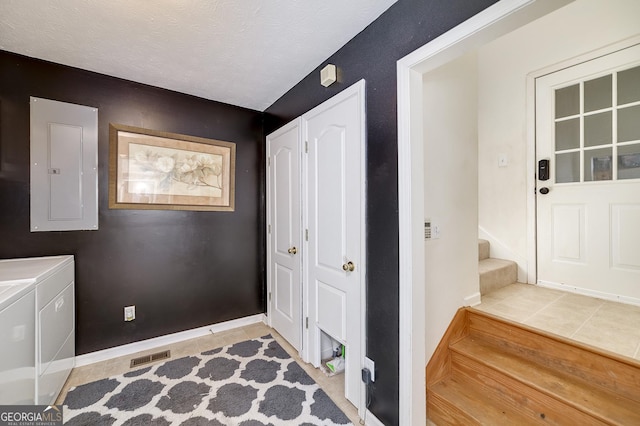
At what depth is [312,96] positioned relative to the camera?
218cm

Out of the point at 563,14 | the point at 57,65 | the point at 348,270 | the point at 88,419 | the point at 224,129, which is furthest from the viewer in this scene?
the point at 224,129

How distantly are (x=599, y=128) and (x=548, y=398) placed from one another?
230 cm

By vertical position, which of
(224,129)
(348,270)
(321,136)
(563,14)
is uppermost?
(563,14)

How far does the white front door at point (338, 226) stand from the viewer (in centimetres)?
168

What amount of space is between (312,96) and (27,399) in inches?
103

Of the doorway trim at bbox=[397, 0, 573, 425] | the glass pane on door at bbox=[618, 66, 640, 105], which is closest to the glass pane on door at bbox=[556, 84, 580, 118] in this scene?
the glass pane on door at bbox=[618, 66, 640, 105]

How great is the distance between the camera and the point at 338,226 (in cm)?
186

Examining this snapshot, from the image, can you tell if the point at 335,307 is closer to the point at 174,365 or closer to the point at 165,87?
the point at 174,365

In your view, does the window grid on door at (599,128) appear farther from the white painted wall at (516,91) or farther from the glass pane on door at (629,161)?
the white painted wall at (516,91)

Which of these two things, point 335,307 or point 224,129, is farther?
point 224,129

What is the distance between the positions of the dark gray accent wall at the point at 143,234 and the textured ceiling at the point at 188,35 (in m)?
0.23

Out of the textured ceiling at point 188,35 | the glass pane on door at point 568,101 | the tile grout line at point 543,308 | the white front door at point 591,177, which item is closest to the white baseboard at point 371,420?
the tile grout line at point 543,308

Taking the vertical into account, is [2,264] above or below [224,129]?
below

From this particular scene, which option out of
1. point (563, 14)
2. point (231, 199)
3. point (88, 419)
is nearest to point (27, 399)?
point (88, 419)
